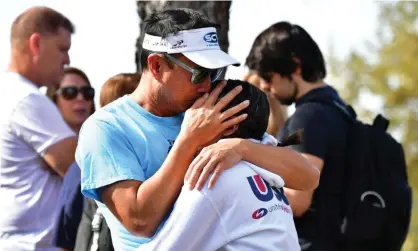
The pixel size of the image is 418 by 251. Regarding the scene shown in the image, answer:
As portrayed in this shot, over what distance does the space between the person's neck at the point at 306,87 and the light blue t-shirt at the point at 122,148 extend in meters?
1.84

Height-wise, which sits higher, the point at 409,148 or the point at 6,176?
the point at 6,176

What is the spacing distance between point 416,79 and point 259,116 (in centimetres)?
2191

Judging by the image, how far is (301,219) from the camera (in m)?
5.16

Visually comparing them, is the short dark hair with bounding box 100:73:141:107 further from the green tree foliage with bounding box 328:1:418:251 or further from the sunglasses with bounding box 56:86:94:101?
the green tree foliage with bounding box 328:1:418:251

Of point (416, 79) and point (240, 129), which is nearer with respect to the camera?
point (240, 129)

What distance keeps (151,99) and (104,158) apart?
323 mm

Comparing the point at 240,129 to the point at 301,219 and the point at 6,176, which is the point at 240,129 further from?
the point at 6,176

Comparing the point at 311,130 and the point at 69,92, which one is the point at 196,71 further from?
the point at 69,92

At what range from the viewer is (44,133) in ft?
17.6

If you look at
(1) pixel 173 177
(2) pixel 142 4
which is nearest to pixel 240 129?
(1) pixel 173 177

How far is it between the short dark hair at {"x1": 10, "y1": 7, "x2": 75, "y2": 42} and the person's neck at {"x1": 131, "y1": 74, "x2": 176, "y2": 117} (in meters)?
2.24

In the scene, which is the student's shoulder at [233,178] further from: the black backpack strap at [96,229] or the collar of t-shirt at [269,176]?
the black backpack strap at [96,229]

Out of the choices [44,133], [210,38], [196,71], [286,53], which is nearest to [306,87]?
[286,53]

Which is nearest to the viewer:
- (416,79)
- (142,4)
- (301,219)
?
(301,219)
